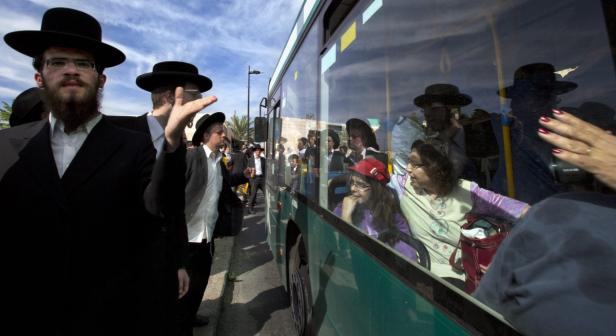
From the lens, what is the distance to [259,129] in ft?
20.0

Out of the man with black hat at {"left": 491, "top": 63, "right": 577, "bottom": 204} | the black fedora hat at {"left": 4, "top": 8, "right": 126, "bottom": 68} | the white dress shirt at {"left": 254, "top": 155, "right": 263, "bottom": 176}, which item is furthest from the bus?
the white dress shirt at {"left": 254, "top": 155, "right": 263, "bottom": 176}

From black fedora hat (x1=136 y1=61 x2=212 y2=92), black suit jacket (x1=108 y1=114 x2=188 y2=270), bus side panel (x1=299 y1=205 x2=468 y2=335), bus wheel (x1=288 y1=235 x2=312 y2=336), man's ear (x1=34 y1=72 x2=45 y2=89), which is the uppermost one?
black fedora hat (x1=136 y1=61 x2=212 y2=92)

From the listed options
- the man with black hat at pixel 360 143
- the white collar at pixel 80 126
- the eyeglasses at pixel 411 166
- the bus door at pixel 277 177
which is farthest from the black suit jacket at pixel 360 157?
the bus door at pixel 277 177

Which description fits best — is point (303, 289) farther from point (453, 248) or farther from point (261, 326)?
point (453, 248)

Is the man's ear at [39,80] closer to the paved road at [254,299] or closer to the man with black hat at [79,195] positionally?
the man with black hat at [79,195]

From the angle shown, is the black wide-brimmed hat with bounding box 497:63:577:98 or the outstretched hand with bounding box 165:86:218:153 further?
the outstretched hand with bounding box 165:86:218:153

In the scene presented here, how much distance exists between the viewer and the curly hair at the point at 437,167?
1.30 m

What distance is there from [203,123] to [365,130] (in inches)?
69.1

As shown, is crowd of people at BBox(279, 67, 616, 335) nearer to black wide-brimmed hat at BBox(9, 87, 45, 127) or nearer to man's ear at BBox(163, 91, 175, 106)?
man's ear at BBox(163, 91, 175, 106)

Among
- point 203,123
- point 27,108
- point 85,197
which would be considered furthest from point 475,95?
point 27,108

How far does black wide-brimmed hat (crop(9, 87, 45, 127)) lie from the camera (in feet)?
8.57

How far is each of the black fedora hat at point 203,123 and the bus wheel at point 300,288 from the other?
1.26m

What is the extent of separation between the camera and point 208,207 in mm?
3135

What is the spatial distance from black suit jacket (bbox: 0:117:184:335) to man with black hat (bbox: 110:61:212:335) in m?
0.17
